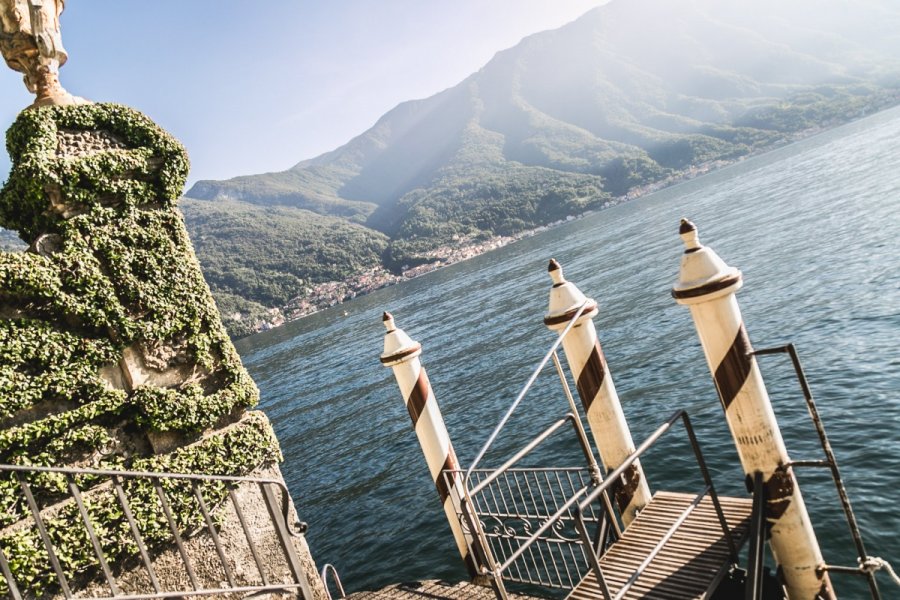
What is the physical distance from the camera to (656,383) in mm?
19844

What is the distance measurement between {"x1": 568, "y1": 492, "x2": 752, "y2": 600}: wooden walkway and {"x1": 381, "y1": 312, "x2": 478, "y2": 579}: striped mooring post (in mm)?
2466

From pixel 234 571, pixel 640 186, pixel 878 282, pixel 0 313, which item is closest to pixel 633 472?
pixel 234 571

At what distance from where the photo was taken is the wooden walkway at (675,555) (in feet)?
15.9

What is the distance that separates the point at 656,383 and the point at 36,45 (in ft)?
62.9

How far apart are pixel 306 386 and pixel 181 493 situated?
36.3 metres

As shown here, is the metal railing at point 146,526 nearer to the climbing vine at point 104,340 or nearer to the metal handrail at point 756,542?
the climbing vine at point 104,340

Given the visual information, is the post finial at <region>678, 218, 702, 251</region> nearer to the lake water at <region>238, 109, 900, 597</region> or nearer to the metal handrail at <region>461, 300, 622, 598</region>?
the metal handrail at <region>461, 300, 622, 598</region>

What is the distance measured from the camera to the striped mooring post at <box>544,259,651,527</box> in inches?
265

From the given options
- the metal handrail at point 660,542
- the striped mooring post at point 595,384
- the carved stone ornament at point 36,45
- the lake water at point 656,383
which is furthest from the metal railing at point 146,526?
the lake water at point 656,383

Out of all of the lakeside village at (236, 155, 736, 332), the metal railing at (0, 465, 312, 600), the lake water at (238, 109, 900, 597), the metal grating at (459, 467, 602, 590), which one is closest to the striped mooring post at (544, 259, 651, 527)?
the metal grating at (459, 467, 602, 590)

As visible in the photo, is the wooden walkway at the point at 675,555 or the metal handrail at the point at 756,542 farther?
the wooden walkway at the point at 675,555

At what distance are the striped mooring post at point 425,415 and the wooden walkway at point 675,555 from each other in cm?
247

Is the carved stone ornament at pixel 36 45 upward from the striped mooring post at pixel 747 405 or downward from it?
upward

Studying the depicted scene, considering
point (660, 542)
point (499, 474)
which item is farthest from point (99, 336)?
point (660, 542)
